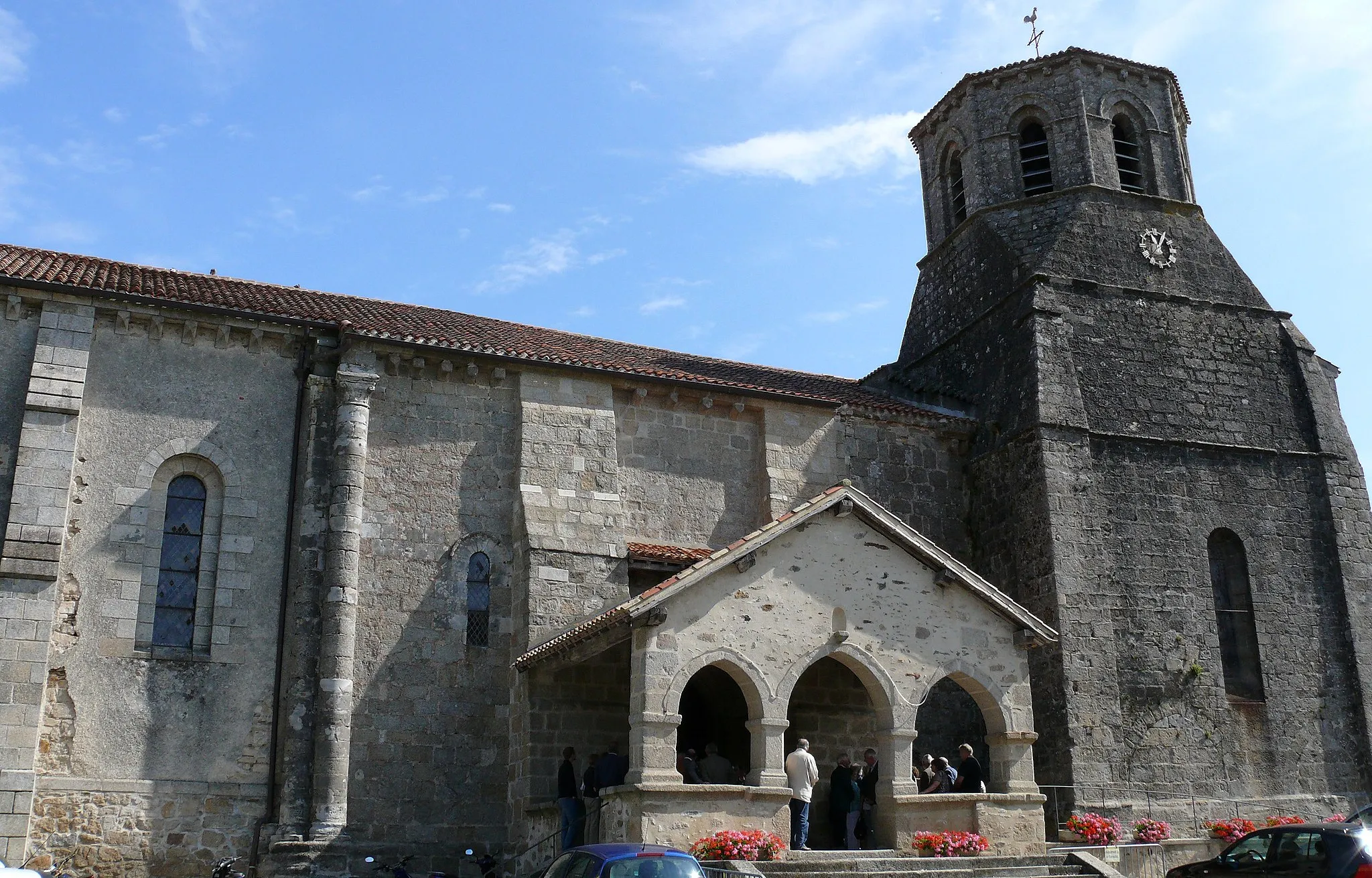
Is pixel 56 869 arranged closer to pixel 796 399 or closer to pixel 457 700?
pixel 457 700

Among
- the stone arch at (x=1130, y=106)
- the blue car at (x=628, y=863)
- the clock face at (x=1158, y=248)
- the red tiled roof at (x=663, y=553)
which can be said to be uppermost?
the stone arch at (x=1130, y=106)

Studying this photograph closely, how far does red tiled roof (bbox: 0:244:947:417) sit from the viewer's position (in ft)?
57.0

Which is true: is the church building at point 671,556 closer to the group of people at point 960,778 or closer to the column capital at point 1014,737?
the column capital at point 1014,737

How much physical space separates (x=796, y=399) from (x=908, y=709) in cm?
658

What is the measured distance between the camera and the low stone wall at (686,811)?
1401 centimetres

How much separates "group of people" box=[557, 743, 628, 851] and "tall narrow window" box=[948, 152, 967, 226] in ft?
45.1

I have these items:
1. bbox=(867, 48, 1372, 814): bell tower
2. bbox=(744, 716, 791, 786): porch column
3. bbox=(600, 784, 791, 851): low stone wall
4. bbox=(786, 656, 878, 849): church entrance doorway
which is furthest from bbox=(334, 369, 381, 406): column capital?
bbox=(867, 48, 1372, 814): bell tower

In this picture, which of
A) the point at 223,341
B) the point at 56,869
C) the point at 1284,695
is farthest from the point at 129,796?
the point at 1284,695

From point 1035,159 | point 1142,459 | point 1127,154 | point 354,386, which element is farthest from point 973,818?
point 1127,154

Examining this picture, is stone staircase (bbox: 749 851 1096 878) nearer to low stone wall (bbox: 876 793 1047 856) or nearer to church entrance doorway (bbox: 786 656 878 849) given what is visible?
low stone wall (bbox: 876 793 1047 856)

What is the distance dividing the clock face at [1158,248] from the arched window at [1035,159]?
2.01 metres

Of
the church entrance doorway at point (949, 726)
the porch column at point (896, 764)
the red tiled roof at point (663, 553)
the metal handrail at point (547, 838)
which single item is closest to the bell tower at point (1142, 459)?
the church entrance doorway at point (949, 726)

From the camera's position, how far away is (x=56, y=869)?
14414mm

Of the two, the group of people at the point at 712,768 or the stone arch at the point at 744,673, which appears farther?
the group of people at the point at 712,768
